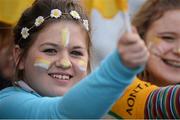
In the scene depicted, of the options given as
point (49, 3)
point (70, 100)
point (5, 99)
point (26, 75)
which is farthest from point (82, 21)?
point (70, 100)

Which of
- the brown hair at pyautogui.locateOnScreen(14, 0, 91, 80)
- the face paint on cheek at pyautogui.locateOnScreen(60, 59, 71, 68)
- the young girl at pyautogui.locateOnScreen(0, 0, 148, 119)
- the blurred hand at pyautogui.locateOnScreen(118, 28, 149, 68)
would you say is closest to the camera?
the blurred hand at pyautogui.locateOnScreen(118, 28, 149, 68)

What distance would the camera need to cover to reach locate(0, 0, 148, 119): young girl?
1.08 metres

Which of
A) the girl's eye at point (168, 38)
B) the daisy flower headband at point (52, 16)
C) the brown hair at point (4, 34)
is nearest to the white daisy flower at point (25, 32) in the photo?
the daisy flower headband at point (52, 16)

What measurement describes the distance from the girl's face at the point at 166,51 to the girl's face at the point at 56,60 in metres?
0.30

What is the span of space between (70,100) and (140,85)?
566mm

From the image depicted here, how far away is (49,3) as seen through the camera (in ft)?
5.22

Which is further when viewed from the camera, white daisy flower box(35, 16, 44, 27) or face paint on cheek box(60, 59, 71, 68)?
white daisy flower box(35, 16, 44, 27)

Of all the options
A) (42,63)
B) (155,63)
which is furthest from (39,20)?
(155,63)

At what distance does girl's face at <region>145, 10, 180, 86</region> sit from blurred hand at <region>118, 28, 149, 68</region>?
0.70 meters

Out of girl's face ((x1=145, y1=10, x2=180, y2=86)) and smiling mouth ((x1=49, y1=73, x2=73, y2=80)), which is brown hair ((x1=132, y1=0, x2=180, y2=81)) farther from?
smiling mouth ((x1=49, y1=73, x2=73, y2=80))

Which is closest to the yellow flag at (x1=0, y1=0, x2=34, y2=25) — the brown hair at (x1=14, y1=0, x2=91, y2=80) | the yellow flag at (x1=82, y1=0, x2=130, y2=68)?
the yellow flag at (x1=82, y1=0, x2=130, y2=68)

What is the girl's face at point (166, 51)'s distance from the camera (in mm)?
1644

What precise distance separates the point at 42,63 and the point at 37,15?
0.67 feet

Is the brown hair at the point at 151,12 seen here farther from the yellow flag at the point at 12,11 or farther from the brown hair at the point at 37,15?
the yellow flag at the point at 12,11
